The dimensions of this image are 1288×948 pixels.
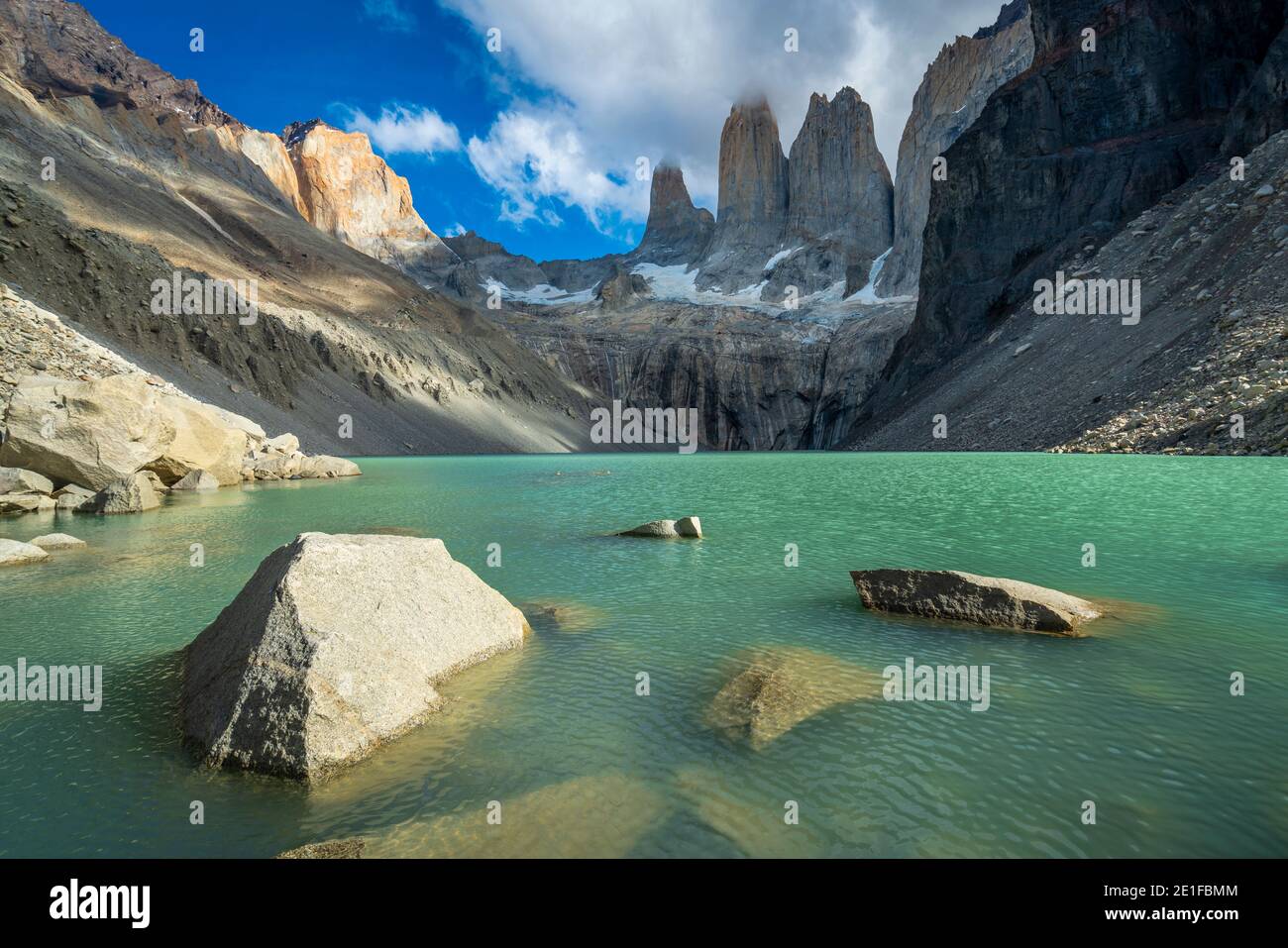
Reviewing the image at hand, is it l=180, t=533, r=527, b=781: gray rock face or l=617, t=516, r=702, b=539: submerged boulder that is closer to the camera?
l=180, t=533, r=527, b=781: gray rock face

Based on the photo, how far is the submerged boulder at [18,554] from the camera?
14.1 m

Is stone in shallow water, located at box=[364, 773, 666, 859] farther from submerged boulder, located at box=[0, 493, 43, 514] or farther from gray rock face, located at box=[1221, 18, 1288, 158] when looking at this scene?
gray rock face, located at box=[1221, 18, 1288, 158]

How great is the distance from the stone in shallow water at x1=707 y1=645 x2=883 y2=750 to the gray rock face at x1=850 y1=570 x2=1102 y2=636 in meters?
2.51

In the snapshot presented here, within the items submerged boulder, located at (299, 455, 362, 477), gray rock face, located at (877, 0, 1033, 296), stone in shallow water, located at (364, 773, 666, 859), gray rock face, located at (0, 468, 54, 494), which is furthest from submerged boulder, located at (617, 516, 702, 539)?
gray rock face, located at (877, 0, 1033, 296)

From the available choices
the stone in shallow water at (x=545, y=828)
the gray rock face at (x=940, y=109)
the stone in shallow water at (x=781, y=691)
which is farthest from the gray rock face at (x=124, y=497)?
the gray rock face at (x=940, y=109)

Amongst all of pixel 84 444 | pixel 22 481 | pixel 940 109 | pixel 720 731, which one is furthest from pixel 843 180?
pixel 720 731

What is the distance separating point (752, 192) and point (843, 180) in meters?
24.6

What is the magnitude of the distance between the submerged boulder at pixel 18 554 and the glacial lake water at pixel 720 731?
0.45 m

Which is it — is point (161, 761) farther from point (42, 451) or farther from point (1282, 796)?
point (42, 451)

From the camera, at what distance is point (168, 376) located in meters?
53.6

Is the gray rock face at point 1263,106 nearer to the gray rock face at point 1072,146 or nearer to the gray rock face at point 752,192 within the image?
the gray rock face at point 1072,146

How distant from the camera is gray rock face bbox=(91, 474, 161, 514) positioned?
74.4 feet

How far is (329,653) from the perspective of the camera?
20.9 feet
